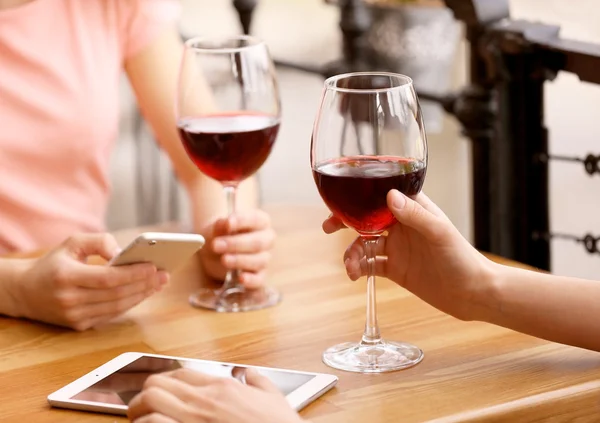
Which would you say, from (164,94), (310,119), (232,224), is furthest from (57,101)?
(310,119)

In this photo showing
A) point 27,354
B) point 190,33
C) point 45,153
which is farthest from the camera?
point 190,33

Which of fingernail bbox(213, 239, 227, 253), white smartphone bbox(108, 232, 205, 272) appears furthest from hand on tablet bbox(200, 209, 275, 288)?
white smartphone bbox(108, 232, 205, 272)

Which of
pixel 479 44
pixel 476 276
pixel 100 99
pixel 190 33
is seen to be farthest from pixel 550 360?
pixel 190 33

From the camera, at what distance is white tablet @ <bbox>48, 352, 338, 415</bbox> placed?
960 millimetres

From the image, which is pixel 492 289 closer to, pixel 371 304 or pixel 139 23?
pixel 371 304

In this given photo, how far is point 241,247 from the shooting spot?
4.51 ft

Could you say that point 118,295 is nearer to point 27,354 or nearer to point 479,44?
point 27,354

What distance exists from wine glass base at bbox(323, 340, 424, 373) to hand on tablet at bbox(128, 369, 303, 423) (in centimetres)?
14

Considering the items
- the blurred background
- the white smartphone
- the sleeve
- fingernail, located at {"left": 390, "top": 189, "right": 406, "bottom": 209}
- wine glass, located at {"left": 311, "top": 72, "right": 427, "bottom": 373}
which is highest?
the sleeve

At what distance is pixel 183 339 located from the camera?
1166 mm

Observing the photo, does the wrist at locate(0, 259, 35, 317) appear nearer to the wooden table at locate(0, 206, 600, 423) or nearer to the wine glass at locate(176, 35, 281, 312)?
the wooden table at locate(0, 206, 600, 423)

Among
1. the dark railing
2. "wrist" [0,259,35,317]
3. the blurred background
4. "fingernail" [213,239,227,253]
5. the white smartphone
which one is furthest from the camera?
A: the blurred background

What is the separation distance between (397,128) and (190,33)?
2420mm

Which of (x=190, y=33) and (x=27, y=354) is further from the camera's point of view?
(x=190, y=33)
